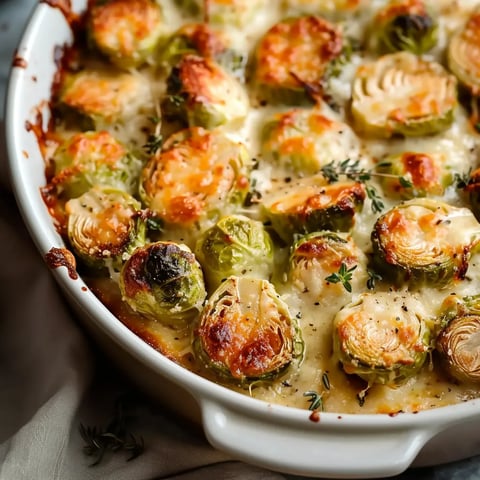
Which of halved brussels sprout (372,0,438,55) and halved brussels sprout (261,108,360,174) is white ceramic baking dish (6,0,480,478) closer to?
halved brussels sprout (261,108,360,174)

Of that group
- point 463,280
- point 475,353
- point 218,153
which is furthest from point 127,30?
point 475,353

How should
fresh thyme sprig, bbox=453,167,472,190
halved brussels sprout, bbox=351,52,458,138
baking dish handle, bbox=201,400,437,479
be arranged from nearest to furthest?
1. baking dish handle, bbox=201,400,437,479
2. fresh thyme sprig, bbox=453,167,472,190
3. halved brussels sprout, bbox=351,52,458,138

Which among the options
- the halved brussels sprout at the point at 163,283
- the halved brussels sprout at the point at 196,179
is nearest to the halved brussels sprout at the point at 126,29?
the halved brussels sprout at the point at 196,179

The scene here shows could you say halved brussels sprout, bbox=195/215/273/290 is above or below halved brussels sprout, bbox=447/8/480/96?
below

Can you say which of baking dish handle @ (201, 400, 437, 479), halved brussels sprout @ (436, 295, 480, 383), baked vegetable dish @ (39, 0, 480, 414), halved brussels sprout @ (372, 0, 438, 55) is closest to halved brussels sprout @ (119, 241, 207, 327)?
baked vegetable dish @ (39, 0, 480, 414)

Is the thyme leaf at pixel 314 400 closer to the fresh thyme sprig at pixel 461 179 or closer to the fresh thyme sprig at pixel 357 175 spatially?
the fresh thyme sprig at pixel 357 175

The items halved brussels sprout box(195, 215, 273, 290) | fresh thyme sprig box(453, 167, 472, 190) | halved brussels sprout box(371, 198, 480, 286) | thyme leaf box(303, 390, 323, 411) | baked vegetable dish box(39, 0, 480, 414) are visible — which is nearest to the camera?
thyme leaf box(303, 390, 323, 411)

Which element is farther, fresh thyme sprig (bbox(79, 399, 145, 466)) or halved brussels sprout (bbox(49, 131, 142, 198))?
halved brussels sprout (bbox(49, 131, 142, 198))
